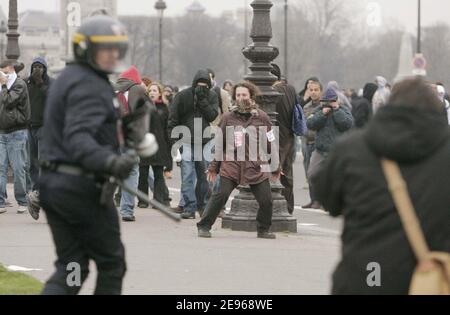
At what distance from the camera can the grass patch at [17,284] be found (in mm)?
9562

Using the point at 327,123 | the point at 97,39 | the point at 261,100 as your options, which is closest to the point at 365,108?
the point at 327,123

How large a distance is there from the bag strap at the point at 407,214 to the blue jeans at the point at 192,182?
35.2 ft

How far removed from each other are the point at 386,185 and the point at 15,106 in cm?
1081

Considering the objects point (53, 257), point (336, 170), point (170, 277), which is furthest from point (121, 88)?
point (336, 170)

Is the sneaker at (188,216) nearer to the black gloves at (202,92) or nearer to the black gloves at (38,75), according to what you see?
the black gloves at (202,92)

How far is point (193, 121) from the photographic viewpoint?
16422 millimetres

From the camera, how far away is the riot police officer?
7.12m

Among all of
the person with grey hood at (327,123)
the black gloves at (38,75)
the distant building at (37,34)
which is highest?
the black gloves at (38,75)

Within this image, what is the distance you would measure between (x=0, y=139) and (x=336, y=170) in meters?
11.0

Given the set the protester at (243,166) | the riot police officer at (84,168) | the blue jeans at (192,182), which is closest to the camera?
the riot police officer at (84,168)

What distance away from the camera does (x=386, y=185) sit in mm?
5805

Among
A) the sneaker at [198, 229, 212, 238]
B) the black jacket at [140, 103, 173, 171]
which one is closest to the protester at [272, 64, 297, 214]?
the black jacket at [140, 103, 173, 171]

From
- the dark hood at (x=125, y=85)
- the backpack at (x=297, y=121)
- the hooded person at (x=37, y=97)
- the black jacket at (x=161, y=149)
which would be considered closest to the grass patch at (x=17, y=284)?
the dark hood at (x=125, y=85)

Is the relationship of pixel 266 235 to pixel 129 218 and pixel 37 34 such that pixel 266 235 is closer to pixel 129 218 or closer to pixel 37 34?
pixel 129 218
